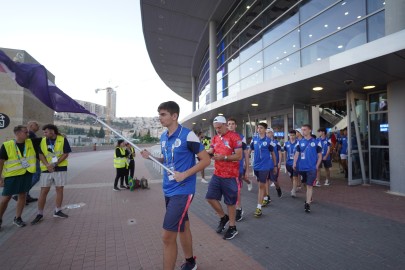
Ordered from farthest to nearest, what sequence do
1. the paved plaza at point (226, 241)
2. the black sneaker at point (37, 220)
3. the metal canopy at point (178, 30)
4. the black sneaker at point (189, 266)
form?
1. the metal canopy at point (178, 30)
2. the black sneaker at point (37, 220)
3. the paved plaza at point (226, 241)
4. the black sneaker at point (189, 266)

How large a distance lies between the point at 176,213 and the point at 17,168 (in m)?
4.00

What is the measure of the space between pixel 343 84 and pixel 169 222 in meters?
8.30

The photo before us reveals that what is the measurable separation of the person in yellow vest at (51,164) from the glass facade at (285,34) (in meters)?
7.60

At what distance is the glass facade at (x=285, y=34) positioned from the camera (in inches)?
347

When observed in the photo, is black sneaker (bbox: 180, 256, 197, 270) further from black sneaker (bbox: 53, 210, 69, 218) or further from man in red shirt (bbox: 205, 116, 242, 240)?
black sneaker (bbox: 53, 210, 69, 218)

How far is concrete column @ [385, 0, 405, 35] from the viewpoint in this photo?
22.3 ft

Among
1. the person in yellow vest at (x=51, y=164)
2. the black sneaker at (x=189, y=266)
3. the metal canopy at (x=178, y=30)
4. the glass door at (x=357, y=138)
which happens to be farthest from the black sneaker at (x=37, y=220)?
the metal canopy at (x=178, y=30)

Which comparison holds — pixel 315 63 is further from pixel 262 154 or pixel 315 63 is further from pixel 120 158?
pixel 120 158

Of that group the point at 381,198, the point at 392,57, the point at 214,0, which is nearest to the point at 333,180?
the point at 381,198

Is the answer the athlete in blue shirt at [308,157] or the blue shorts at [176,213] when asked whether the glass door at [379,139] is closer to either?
the athlete in blue shirt at [308,157]

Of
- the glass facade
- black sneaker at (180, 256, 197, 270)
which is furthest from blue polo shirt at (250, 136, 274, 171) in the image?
A: the glass facade

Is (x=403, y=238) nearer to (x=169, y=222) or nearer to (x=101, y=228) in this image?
(x=169, y=222)

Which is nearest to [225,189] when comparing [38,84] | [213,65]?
[38,84]

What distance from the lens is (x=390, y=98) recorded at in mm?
7930
